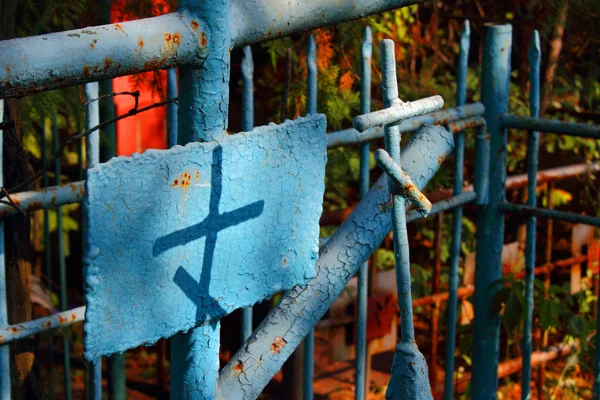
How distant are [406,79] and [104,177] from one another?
3362 millimetres

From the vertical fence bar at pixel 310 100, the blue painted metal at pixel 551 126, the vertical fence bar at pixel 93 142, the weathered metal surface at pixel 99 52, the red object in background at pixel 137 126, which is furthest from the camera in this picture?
the red object in background at pixel 137 126

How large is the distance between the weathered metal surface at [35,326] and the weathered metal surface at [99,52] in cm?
107

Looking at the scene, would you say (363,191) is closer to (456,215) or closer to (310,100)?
(310,100)

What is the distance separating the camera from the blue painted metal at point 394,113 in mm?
1056

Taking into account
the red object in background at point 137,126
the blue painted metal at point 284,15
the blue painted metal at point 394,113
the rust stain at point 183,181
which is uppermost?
the red object in background at point 137,126

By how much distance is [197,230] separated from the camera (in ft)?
3.50

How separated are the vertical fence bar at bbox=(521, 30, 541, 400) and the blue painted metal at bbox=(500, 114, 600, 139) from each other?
0.05 metres

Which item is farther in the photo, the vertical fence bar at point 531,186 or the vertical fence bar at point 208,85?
the vertical fence bar at point 531,186

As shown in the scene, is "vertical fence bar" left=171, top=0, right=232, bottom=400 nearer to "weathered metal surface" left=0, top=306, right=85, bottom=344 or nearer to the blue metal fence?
the blue metal fence

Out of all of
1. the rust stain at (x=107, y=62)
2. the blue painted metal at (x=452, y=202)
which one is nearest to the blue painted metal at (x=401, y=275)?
the rust stain at (x=107, y=62)

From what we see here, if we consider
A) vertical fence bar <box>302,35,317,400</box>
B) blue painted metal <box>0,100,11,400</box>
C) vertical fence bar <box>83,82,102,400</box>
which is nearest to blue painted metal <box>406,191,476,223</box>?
vertical fence bar <box>302,35,317,400</box>

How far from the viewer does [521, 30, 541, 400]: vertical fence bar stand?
101 inches

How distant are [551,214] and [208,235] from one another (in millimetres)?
1721

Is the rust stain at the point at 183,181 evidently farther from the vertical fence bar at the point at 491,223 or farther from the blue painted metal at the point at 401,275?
the vertical fence bar at the point at 491,223
